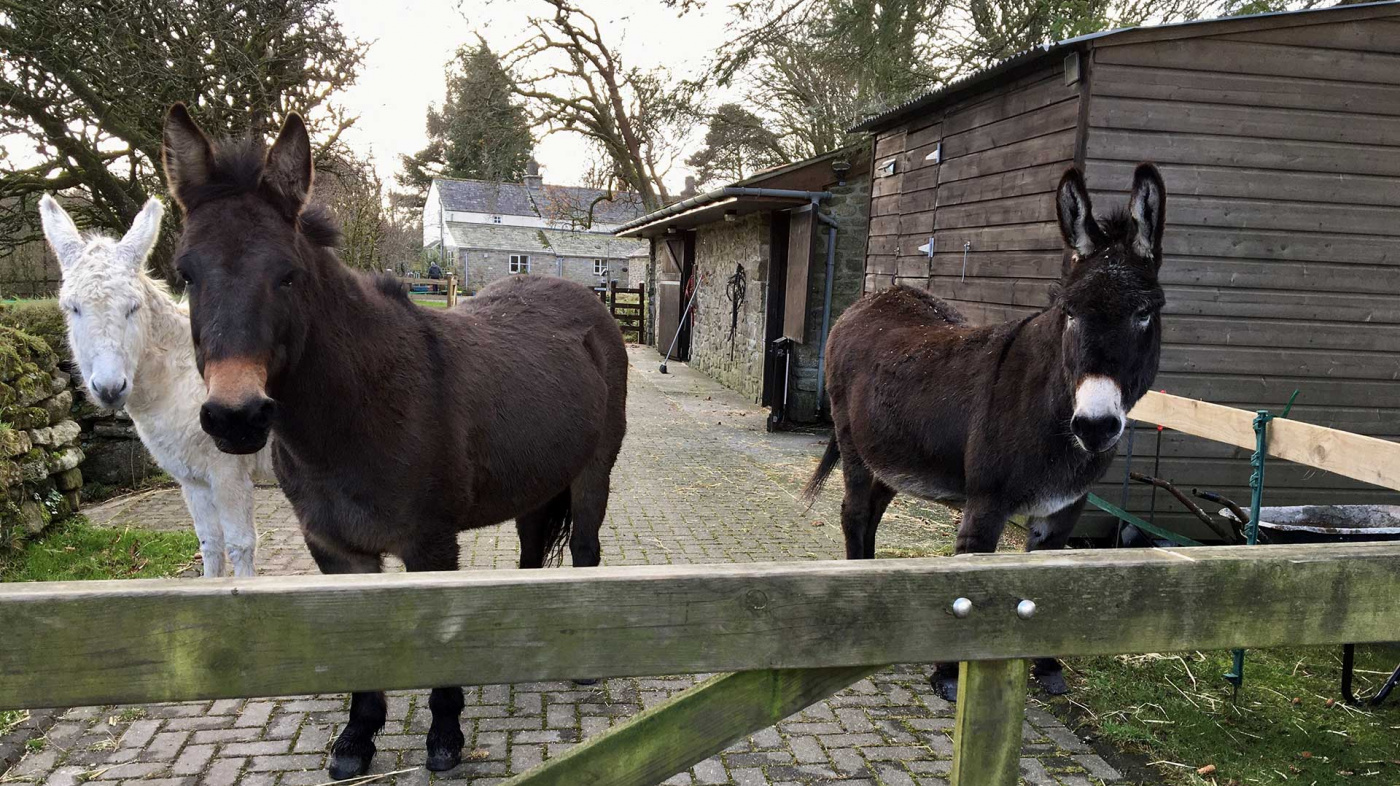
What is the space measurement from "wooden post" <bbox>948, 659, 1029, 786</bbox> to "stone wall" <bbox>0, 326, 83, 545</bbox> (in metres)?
5.48

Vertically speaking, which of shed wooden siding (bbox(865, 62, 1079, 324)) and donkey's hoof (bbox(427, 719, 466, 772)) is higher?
shed wooden siding (bbox(865, 62, 1079, 324))

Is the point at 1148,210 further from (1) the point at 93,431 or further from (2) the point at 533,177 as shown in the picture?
(2) the point at 533,177

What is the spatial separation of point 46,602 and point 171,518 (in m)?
5.79

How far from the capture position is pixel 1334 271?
5.61 meters

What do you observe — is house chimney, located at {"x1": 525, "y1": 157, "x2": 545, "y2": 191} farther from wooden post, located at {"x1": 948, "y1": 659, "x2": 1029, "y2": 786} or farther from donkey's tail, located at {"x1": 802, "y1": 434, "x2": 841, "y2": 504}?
wooden post, located at {"x1": 948, "y1": 659, "x2": 1029, "y2": 786}

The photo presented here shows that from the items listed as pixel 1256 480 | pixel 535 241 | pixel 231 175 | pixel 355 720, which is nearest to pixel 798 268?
pixel 1256 480

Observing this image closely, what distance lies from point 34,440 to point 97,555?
1010 mm

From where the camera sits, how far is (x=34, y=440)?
5145 mm

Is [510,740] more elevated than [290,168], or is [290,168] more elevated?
[290,168]

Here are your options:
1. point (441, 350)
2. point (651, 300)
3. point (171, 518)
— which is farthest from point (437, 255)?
point (441, 350)

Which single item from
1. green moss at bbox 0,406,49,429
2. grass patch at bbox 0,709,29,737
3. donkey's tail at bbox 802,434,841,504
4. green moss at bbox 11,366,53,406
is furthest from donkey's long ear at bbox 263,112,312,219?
green moss at bbox 11,366,53,406

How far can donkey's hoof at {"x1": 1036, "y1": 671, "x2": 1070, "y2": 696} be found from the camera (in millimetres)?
3752

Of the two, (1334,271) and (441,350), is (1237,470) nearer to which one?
(1334,271)

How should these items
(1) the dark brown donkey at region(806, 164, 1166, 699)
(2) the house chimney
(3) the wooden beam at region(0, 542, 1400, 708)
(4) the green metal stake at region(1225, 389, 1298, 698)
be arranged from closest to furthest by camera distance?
(3) the wooden beam at region(0, 542, 1400, 708), (1) the dark brown donkey at region(806, 164, 1166, 699), (4) the green metal stake at region(1225, 389, 1298, 698), (2) the house chimney
